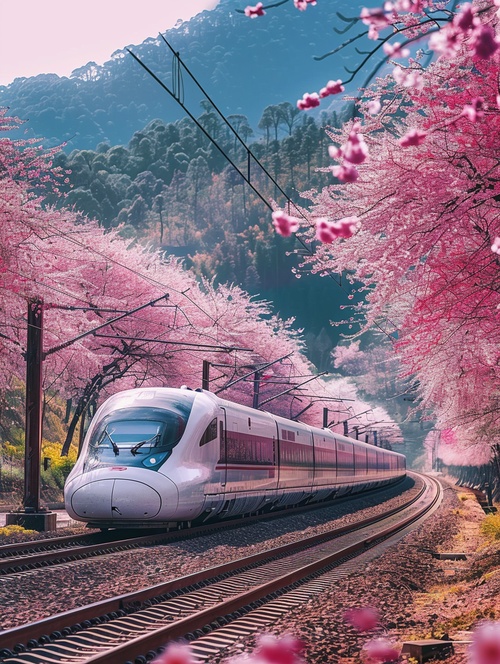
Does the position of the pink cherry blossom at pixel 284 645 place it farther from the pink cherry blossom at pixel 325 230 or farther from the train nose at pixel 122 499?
the train nose at pixel 122 499

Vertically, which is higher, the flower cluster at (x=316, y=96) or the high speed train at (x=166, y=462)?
the flower cluster at (x=316, y=96)

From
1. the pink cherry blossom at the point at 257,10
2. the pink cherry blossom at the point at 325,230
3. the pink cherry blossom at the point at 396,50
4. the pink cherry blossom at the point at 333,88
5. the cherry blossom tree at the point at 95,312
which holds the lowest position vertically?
the pink cherry blossom at the point at 325,230

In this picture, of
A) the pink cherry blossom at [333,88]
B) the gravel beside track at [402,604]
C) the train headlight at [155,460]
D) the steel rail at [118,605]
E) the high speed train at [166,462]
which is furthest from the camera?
the train headlight at [155,460]

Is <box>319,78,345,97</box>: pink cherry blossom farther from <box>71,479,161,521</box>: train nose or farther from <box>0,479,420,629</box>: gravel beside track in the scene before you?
<box>71,479,161,521</box>: train nose

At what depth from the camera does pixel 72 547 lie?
676 inches

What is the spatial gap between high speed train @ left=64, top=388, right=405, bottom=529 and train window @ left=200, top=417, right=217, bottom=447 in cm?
2

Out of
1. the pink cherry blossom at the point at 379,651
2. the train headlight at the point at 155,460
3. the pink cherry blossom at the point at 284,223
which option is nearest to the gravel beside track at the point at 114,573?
the train headlight at the point at 155,460

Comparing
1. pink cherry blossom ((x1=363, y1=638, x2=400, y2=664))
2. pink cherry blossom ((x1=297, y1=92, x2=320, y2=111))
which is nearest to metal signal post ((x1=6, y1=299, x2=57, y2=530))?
pink cherry blossom ((x1=363, y1=638, x2=400, y2=664))

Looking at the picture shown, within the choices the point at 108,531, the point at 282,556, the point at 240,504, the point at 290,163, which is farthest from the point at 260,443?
the point at 290,163

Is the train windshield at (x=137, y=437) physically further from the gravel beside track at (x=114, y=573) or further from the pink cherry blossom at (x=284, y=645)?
the pink cherry blossom at (x=284, y=645)

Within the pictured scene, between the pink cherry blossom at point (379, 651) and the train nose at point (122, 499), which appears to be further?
the train nose at point (122, 499)

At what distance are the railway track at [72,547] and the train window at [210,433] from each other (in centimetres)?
214

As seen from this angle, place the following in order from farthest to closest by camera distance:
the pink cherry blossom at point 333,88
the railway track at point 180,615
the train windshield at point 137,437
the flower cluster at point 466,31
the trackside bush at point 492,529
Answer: the trackside bush at point 492,529 → the train windshield at point 137,437 → the railway track at point 180,615 → the pink cherry blossom at point 333,88 → the flower cluster at point 466,31

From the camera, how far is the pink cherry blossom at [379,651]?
7.79 metres
